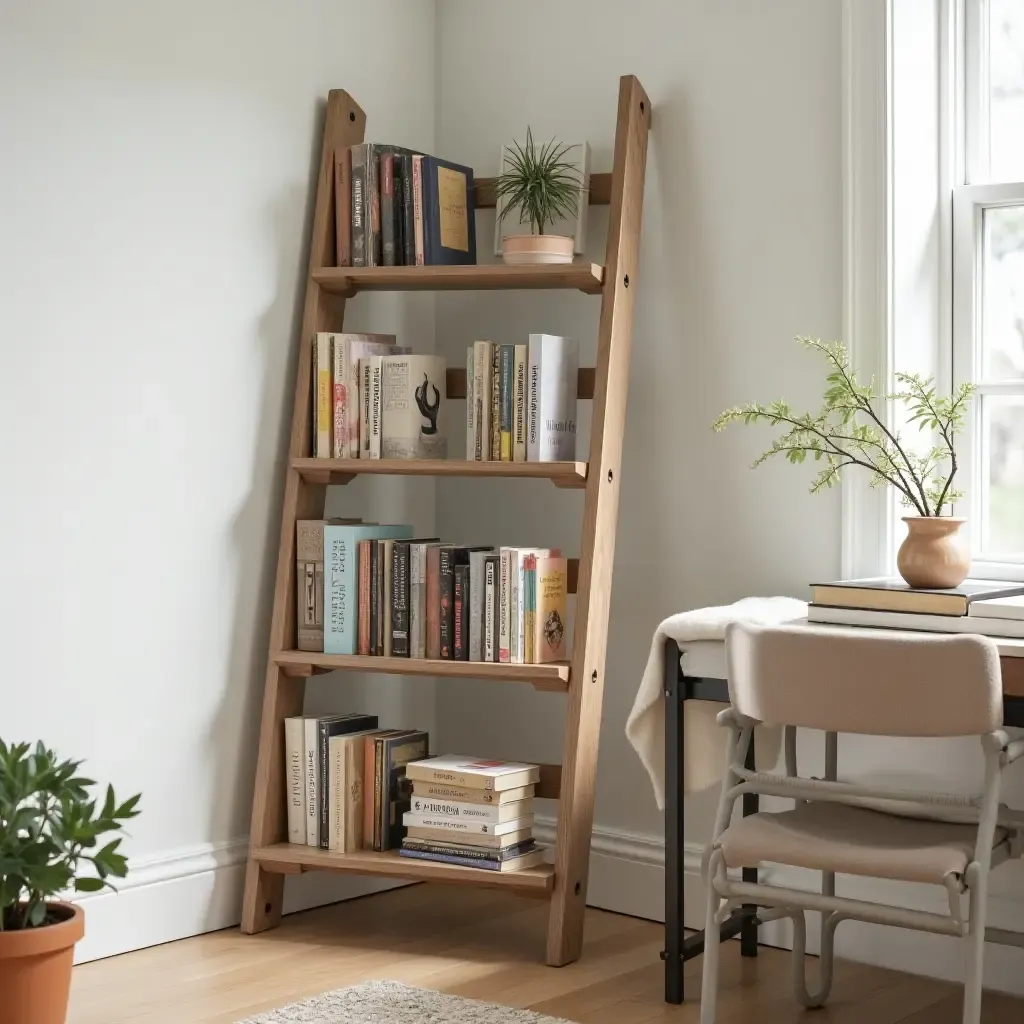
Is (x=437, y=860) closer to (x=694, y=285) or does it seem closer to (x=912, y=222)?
(x=694, y=285)

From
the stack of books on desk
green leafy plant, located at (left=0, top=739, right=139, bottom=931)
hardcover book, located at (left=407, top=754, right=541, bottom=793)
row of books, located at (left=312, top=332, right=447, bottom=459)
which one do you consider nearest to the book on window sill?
the stack of books on desk

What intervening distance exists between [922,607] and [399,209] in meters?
1.45

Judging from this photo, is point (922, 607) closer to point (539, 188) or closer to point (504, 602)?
point (504, 602)

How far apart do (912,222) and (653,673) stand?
1.08 m

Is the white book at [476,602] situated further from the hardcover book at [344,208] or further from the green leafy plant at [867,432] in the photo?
the hardcover book at [344,208]

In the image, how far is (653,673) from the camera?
2.72 m

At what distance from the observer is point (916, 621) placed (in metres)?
2.47

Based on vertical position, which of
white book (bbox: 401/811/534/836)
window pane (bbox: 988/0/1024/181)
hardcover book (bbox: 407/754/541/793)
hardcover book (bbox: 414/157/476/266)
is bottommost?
white book (bbox: 401/811/534/836)

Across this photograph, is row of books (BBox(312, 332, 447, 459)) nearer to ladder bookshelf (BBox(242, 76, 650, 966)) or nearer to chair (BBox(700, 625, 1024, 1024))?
ladder bookshelf (BBox(242, 76, 650, 966))

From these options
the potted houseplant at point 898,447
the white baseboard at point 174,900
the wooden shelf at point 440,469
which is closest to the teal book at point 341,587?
the wooden shelf at point 440,469

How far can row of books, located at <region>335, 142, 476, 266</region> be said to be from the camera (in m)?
3.19

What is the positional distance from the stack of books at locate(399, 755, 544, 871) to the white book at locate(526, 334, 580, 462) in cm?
66

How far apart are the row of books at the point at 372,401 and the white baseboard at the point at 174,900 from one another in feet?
2.97

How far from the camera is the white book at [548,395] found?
9.97 ft
